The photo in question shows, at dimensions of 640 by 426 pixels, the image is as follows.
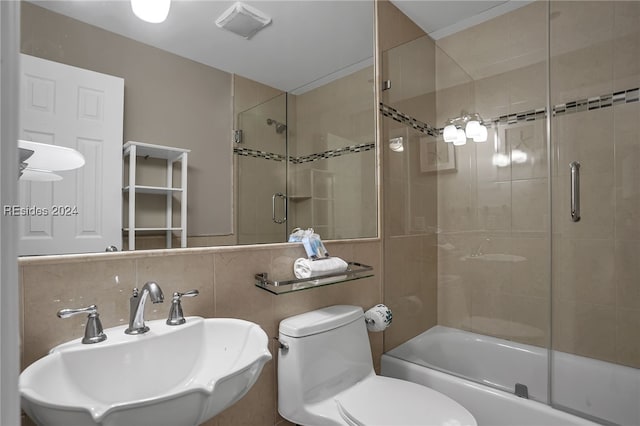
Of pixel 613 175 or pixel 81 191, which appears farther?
pixel 613 175

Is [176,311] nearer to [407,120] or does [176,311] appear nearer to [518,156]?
[407,120]

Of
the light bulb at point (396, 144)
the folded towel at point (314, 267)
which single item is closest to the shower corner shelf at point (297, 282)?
the folded towel at point (314, 267)

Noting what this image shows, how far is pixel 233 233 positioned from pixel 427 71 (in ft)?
5.62

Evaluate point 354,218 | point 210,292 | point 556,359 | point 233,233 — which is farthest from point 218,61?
point 556,359

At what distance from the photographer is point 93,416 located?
1.90ft

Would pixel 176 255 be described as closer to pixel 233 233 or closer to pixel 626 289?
pixel 233 233

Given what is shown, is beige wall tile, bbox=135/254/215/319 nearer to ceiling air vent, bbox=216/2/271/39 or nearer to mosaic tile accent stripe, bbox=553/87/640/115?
ceiling air vent, bbox=216/2/271/39

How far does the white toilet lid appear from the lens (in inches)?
44.5

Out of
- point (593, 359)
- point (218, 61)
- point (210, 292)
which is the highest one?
point (218, 61)

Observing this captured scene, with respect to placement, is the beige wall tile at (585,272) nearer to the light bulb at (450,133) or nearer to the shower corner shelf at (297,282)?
→ the light bulb at (450,133)

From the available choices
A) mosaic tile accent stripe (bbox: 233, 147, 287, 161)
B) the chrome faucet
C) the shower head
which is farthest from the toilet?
the shower head

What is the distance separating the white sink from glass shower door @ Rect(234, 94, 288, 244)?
39 cm

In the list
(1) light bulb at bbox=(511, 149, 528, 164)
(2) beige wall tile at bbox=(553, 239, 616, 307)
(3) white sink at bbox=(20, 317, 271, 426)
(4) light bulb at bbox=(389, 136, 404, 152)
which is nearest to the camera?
(3) white sink at bbox=(20, 317, 271, 426)

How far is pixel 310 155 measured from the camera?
161cm
